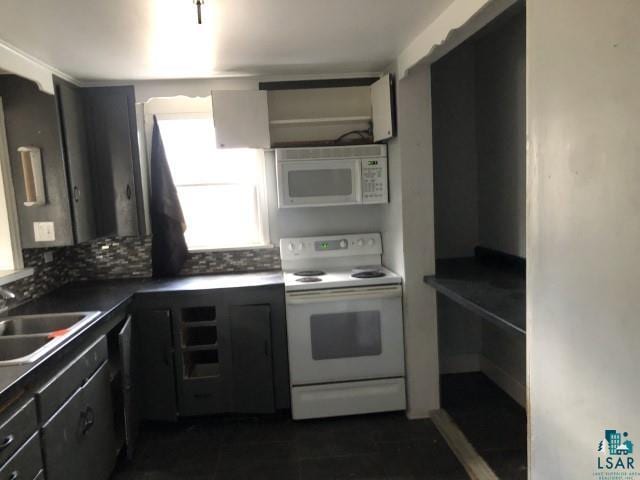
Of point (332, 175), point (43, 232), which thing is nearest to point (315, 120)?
point (332, 175)

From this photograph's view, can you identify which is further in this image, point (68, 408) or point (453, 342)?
point (453, 342)

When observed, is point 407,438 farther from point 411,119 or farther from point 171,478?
point 411,119

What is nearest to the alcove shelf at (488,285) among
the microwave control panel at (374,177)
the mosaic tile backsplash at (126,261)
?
the microwave control panel at (374,177)

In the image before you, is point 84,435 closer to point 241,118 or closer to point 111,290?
point 111,290

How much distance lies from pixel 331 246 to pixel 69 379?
181 cm

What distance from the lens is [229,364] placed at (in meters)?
2.78

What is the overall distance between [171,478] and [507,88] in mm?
2876

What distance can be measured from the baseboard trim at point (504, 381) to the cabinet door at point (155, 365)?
2.12 meters

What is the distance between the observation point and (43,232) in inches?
99.9

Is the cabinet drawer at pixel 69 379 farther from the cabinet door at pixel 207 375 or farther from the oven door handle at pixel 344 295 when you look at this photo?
the oven door handle at pixel 344 295

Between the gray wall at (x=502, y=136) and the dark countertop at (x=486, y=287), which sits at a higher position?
the gray wall at (x=502, y=136)

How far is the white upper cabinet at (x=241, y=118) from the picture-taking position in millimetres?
2883

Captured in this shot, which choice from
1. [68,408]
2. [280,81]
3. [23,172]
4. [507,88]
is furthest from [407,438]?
[23,172]

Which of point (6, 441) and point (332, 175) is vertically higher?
point (332, 175)
